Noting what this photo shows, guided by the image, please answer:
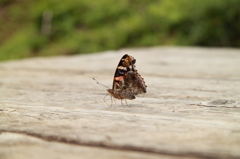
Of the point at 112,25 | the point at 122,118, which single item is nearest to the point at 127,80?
the point at 122,118

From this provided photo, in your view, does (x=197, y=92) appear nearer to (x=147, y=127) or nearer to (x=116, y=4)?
(x=147, y=127)

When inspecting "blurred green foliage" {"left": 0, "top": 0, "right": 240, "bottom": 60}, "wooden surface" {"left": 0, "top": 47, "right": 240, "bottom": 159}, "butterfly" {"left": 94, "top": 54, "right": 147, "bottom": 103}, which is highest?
"blurred green foliage" {"left": 0, "top": 0, "right": 240, "bottom": 60}

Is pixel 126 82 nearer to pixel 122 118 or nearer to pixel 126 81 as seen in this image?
pixel 126 81

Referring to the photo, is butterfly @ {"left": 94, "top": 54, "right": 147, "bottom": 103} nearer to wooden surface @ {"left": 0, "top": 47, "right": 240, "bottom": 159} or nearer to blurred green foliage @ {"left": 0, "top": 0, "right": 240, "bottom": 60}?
wooden surface @ {"left": 0, "top": 47, "right": 240, "bottom": 159}

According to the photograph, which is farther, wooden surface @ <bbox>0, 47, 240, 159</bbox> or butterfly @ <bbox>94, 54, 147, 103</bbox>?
butterfly @ <bbox>94, 54, 147, 103</bbox>

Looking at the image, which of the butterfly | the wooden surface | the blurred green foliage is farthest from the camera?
the blurred green foliage

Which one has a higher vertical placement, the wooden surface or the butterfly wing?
the butterfly wing

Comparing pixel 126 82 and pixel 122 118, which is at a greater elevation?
pixel 126 82

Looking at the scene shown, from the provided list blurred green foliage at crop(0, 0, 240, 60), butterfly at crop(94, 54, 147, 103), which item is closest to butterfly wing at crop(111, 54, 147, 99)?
butterfly at crop(94, 54, 147, 103)
